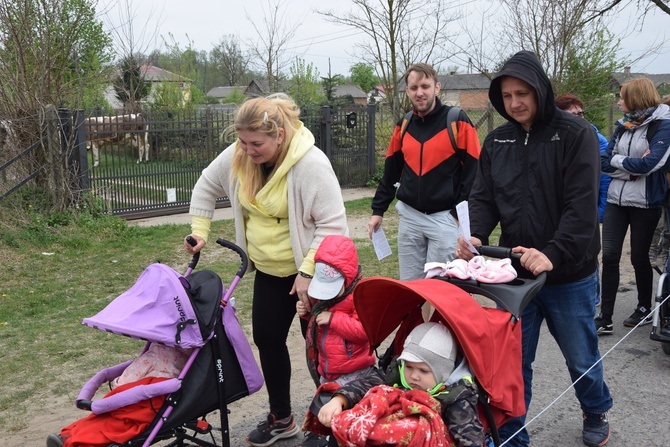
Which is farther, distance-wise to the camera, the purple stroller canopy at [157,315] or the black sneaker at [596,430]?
the black sneaker at [596,430]

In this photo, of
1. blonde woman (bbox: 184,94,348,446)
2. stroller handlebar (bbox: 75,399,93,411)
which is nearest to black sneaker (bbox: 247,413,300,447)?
blonde woman (bbox: 184,94,348,446)

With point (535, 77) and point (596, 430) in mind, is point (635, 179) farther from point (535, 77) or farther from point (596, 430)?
point (535, 77)

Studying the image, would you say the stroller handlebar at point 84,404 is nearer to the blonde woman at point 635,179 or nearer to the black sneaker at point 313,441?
the black sneaker at point 313,441

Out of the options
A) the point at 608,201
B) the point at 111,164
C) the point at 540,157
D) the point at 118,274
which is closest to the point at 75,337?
the point at 118,274

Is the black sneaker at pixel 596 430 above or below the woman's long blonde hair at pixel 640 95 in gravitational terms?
below

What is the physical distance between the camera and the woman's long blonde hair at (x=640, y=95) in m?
5.37

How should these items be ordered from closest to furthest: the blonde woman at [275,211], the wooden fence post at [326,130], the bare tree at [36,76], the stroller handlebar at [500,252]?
the stroller handlebar at [500,252] → the blonde woman at [275,211] → the bare tree at [36,76] → the wooden fence post at [326,130]

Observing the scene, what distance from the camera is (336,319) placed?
3301mm

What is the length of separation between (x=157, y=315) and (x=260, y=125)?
1.07 meters

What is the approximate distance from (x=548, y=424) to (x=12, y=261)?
645cm

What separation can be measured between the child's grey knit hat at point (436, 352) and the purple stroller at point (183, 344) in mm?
1009

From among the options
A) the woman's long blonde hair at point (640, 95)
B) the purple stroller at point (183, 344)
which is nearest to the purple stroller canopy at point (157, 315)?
the purple stroller at point (183, 344)

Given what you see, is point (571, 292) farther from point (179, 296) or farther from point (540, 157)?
point (179, 296)

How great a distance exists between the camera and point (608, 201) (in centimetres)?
571
